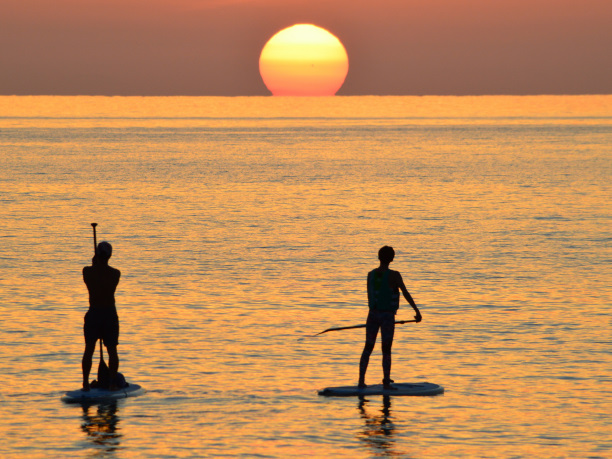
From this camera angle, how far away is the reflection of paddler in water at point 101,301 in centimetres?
1758

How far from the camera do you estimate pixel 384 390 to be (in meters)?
19.1

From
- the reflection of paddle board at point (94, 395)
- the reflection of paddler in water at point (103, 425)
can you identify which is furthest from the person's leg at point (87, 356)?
the reflection of paddler in water at point (103, 425)

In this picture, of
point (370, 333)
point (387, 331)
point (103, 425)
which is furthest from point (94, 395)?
point (387, 331)

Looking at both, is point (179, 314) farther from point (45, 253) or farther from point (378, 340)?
point (45, 253)

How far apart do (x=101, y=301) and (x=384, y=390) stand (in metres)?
4.83

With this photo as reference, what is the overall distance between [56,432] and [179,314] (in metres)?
11.4

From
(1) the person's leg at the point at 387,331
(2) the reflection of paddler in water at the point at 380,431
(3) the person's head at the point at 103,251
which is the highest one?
(3) the person's head at the point at 103,251

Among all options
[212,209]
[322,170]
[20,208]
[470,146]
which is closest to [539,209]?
[212,209]

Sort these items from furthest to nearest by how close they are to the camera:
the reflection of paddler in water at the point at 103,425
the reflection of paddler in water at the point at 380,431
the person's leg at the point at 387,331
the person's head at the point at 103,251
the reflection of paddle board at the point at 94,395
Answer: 1. the reflection of paddle board at the point at 94,395
2. the person's leg at the point at 387,331
3. the person's head at the point at 103,251
4. the reflection of paddler in water at the point at 103,425
5. the reflection of paddler in water at the point at 380,431

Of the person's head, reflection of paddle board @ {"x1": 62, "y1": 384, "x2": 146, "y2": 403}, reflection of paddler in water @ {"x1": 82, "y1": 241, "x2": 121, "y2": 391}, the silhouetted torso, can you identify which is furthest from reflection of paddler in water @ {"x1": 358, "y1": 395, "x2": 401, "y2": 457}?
the person's head

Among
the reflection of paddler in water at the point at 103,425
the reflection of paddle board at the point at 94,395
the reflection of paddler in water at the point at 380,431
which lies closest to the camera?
the reflection of paddler in water at the point at 380,431

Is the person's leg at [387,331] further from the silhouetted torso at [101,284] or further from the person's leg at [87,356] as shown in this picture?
the person's leg at [87,356]

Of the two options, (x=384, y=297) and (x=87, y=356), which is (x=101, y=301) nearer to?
(x=87, y=356)

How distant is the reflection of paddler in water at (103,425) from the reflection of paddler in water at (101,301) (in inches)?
31.1
